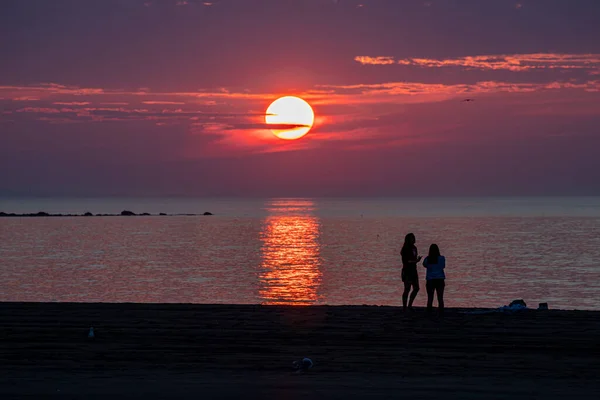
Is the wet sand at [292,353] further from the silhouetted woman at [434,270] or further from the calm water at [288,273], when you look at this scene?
the calm water at [288,273]

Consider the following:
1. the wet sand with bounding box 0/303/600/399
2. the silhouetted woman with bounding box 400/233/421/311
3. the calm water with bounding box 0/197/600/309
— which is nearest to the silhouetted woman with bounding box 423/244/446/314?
the silhouetted woman with bounding box 400/233/421/311

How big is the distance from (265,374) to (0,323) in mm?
8312

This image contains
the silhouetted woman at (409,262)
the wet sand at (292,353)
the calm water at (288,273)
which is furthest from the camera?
the calm water at (288,273)

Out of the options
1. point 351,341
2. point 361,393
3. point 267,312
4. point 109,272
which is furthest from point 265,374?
point 109,272

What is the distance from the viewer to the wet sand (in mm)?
11883

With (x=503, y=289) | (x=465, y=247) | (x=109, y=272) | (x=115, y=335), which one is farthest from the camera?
(x=465, y=247)

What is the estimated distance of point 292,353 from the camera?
1470 centimetres

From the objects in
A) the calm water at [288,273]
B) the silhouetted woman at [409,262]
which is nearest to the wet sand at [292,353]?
the silhouetted woman at [409,262]

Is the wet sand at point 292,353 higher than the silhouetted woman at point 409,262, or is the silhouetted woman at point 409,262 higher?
the silhouetted woman at point 409,262

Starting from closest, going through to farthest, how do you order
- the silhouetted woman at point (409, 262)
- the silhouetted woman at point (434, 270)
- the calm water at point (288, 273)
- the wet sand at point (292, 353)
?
the wet sand at point (292, 353), the silhouetted woman at point (434, 270), the silhouetted woman at point (409, 262), the calm water at point (288, 273)

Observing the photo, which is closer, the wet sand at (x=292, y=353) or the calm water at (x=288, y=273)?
the wet sand at (x=292, y=353)

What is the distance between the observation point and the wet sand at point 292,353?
11883mm

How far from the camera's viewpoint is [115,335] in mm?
16656

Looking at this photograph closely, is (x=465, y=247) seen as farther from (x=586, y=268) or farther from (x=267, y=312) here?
(x=267, y=312)
